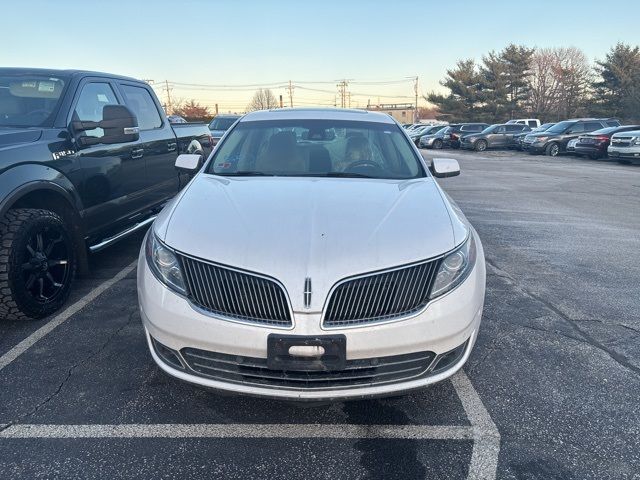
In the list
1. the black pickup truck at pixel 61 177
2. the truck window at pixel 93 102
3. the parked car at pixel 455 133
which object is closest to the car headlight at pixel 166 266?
the black pickup truck at pixel 61 177

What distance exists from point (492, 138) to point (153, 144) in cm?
2728

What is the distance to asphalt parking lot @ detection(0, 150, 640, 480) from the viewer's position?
7.07 feet

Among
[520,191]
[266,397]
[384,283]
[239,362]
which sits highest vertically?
[384,283]

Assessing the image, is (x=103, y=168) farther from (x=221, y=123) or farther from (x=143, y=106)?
(x=221, y=123)

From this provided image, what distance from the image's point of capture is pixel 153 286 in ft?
7.79

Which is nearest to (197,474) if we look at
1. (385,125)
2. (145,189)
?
(385,125)

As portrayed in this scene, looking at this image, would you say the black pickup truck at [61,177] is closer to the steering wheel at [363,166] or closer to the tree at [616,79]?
the steering wheel at [363,166]

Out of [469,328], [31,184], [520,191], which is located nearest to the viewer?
[469,328]

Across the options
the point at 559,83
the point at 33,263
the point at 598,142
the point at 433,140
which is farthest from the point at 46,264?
the point at 559,83

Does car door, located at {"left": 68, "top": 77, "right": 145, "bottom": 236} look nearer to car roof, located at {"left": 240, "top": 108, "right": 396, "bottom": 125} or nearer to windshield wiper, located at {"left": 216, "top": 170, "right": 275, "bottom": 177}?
car roof, located at {"left": 240, "top": 108, "right": 396, "bottom": 125}

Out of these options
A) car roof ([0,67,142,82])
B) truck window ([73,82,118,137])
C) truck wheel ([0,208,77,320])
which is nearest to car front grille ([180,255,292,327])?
truck wheel ([0,208,77,320])

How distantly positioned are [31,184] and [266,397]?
2.54 metres

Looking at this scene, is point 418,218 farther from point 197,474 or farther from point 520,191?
point 520,191

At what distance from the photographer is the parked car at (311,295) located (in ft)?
6.92
